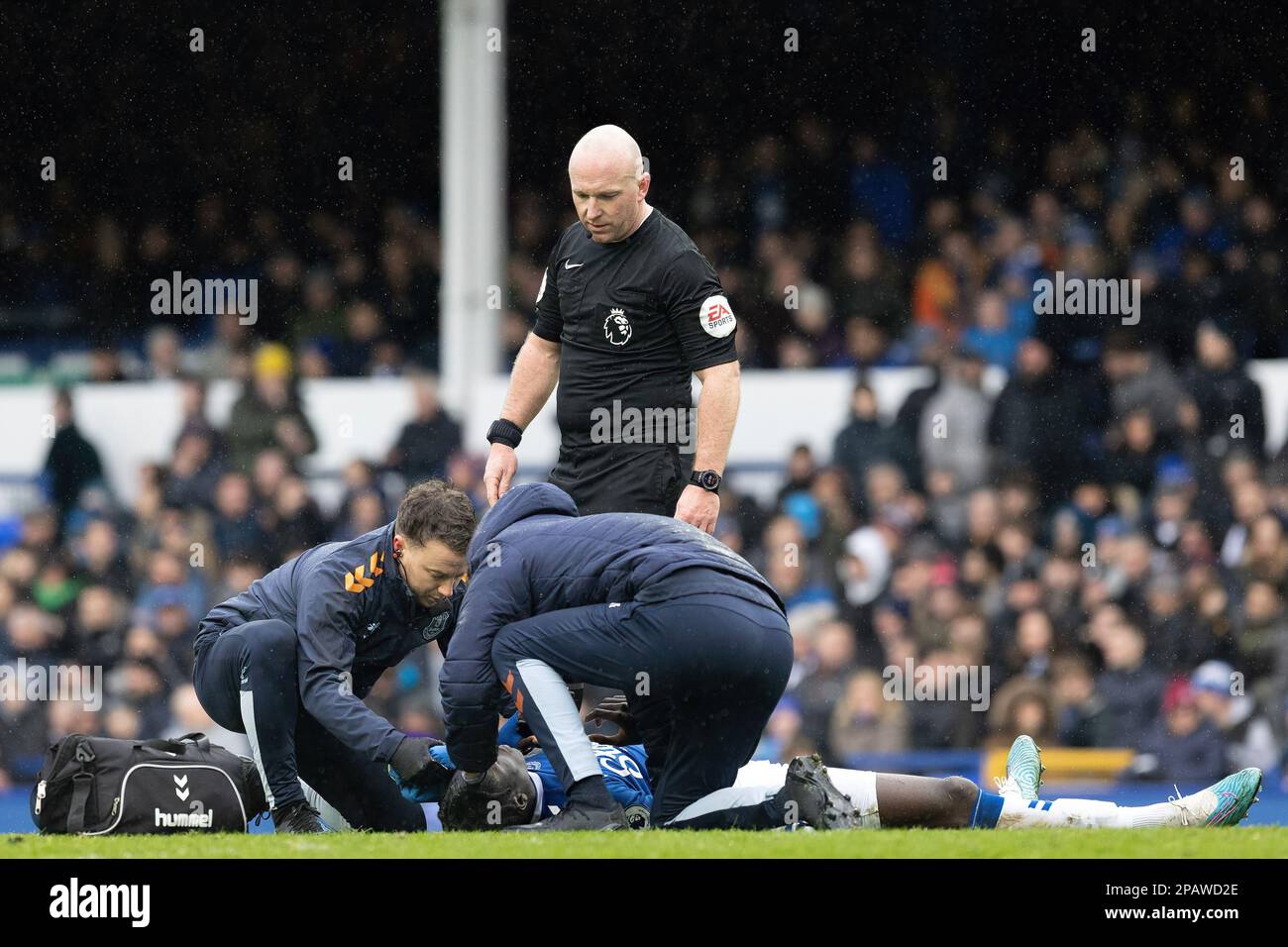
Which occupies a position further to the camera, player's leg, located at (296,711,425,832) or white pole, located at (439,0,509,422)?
white pole, located at (439,0,509,422)

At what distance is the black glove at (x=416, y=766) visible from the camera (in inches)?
230

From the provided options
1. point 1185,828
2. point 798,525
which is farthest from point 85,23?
point 1185,828

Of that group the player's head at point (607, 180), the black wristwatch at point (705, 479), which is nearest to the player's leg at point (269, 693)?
the black wristwatch at point (705, 479)

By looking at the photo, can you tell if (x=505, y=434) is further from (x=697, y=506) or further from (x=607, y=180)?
(x=607, y=180)

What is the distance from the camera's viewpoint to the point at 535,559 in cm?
585

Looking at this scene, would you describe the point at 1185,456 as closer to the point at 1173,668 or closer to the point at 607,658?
the point at 1173,668

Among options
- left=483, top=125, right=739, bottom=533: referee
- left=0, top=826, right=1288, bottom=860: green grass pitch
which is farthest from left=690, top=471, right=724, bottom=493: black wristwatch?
left=0, top=826, right=1288, bottom=860: green grass pitch

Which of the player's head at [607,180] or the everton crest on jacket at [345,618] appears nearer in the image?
the everton crest on jacket at [345,618]

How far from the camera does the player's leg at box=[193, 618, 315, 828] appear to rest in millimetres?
Answer: 6195

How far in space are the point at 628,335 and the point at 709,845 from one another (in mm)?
2412

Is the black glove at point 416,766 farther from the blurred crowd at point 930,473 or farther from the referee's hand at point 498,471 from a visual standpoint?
the blurred crowd at point 930,473

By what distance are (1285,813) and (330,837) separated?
225 inches

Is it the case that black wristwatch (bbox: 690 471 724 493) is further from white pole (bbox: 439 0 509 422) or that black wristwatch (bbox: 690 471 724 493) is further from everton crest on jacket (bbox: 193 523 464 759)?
white pole (bbox: 439 0 509 422)

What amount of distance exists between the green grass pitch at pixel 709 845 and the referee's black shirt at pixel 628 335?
1.85 metres
